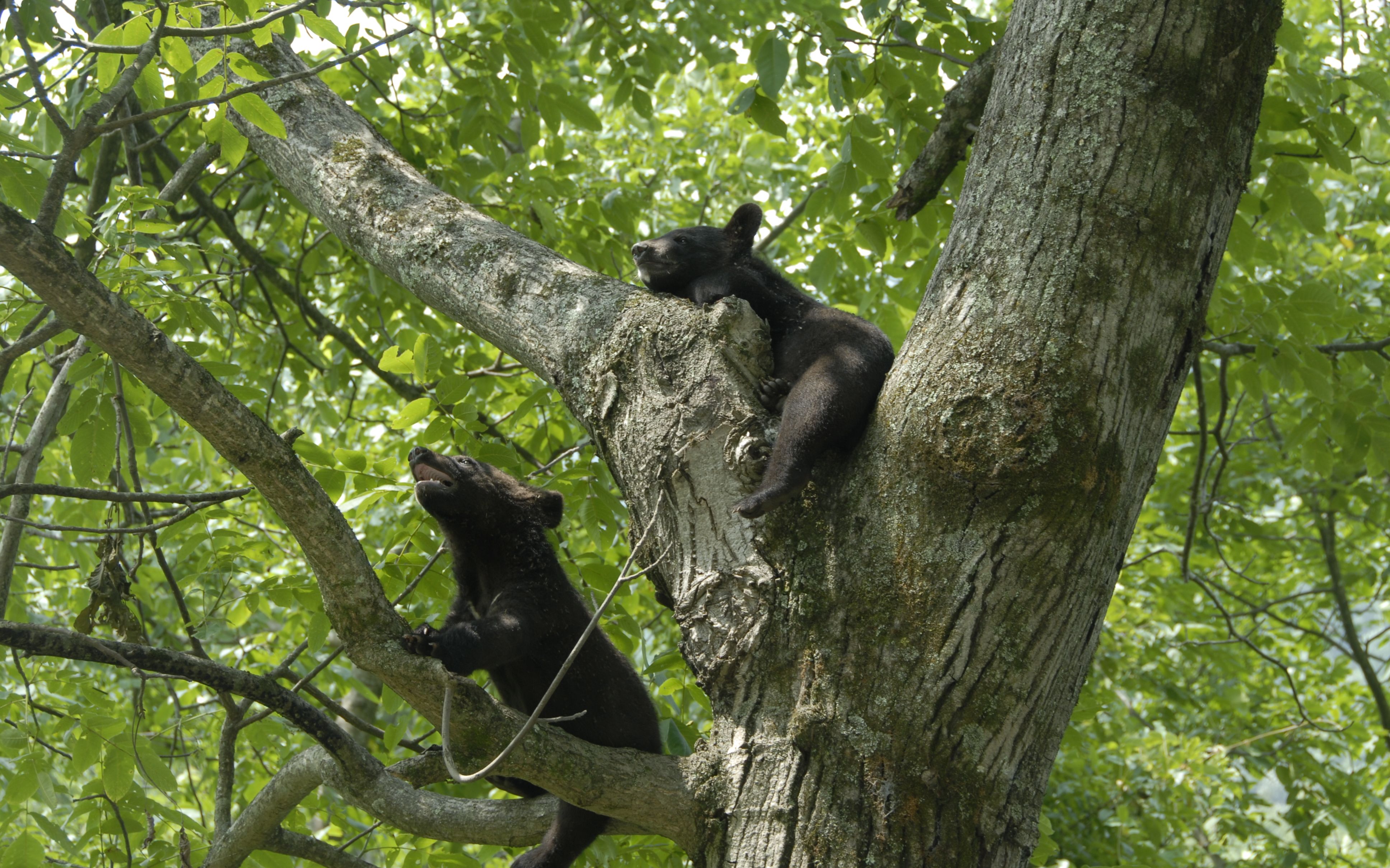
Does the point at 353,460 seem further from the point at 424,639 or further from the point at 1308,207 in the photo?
the point at 1308,207

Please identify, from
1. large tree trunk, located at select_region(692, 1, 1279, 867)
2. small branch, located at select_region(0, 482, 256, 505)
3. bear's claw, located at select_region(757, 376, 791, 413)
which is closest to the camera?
large tree trunk, located at select_region(692, 1, 1279, 867)

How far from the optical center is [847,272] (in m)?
7.05

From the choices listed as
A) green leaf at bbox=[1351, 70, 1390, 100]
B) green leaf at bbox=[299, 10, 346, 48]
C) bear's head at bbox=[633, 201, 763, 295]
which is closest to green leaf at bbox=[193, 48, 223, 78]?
green leaf at bbox=[299, 10, 346, 48]

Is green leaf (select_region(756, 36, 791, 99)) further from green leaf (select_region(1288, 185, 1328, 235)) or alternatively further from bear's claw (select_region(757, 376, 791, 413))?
green leaf (select_region(1288, 185, 1328, 235))

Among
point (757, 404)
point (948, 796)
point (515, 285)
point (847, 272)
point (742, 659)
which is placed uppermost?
point (847, 272)

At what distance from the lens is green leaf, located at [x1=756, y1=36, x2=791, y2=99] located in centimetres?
433

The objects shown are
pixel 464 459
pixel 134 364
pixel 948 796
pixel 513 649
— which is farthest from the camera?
pixel 464 459

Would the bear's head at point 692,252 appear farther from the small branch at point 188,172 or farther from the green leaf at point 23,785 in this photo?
the green leaf at point 23,785

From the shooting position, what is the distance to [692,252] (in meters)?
5.00

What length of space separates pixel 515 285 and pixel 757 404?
0.97 meters

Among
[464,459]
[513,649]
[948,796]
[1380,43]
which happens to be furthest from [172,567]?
[1380,43]

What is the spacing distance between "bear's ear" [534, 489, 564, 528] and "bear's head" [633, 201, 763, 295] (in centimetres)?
118

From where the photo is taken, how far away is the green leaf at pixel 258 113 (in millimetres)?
2789

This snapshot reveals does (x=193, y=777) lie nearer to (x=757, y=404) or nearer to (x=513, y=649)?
(x=513, y=649)
